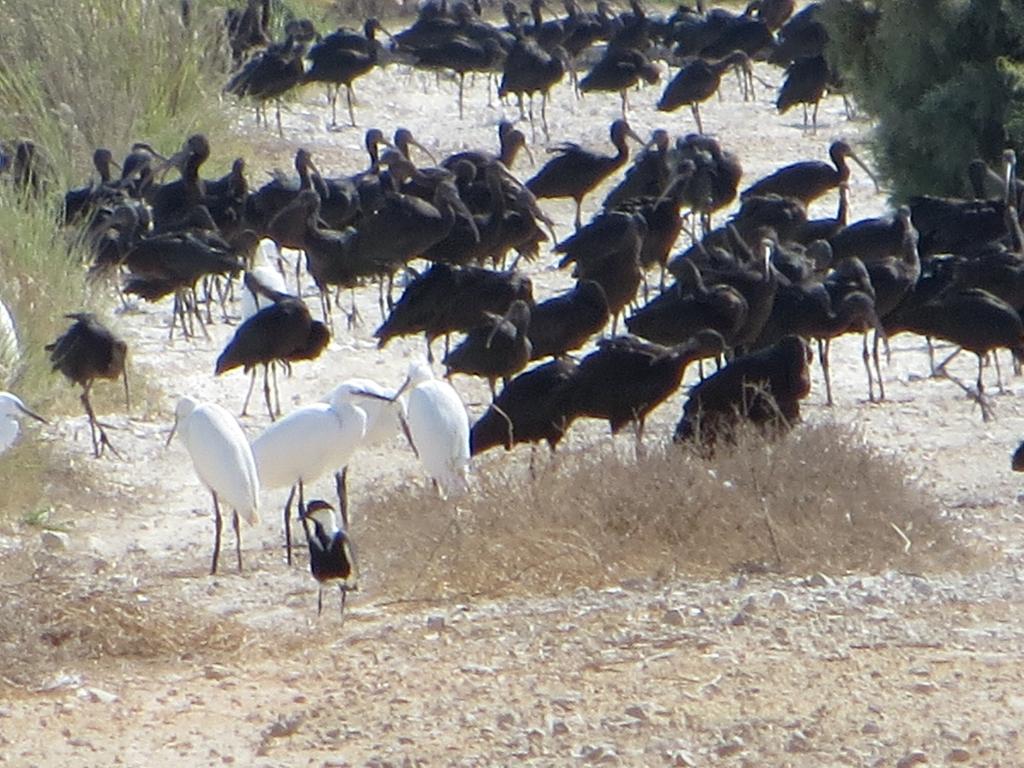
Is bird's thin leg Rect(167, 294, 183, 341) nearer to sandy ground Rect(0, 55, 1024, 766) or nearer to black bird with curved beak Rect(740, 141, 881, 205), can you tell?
sandy ground Rect(0, 55, 1024, 766)

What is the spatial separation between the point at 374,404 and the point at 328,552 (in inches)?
112

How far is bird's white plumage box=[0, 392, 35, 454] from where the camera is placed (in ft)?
37.3

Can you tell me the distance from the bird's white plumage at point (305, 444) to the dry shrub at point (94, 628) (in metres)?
2.17

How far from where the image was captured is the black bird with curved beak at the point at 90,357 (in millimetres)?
13070

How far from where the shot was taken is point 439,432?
36.7ft

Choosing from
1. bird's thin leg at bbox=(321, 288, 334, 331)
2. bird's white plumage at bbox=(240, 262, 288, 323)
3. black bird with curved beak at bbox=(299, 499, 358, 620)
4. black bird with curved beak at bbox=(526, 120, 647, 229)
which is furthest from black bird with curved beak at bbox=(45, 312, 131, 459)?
black bird with curved beak at bbox=(526, 120, 647, 229)

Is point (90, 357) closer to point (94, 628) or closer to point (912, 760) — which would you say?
point (94, 628)

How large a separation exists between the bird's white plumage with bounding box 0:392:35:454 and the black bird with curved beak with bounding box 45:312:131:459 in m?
1.50

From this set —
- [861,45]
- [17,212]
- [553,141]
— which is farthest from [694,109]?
[17,212]

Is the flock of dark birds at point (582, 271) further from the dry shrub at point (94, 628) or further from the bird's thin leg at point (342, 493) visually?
the dry shrub at point (94, 628)

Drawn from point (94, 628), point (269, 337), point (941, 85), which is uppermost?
point (941, 85)

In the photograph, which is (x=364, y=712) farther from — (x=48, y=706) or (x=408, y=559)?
(x=408, y=559)

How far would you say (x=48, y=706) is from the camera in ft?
26.0

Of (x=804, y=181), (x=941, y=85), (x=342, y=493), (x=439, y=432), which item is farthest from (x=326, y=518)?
(x=941, y=85)
